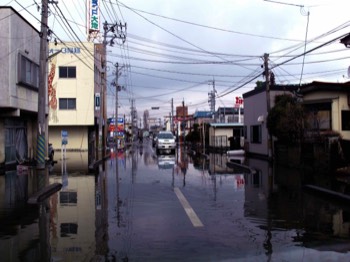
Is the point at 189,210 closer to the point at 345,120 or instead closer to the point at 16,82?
the point at 16,82

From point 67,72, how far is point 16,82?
83.9 ft

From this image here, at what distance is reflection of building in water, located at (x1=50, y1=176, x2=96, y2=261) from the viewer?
761 centimetres

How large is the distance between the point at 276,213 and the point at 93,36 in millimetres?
43012

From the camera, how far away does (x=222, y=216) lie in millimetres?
10875

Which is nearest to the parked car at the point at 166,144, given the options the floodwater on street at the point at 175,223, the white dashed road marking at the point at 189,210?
the floodwater on street at the point at 175,223

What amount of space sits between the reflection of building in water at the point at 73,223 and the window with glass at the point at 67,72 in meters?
33.4

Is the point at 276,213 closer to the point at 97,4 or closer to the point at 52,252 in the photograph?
the point at 52,252

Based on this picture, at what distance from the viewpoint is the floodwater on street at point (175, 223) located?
7441mm

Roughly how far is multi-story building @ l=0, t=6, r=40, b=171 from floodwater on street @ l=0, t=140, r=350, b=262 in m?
7.08

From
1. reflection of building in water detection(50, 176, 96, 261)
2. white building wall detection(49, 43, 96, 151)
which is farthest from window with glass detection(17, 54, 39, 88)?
white building wall detection(49, 43, 96, 151)

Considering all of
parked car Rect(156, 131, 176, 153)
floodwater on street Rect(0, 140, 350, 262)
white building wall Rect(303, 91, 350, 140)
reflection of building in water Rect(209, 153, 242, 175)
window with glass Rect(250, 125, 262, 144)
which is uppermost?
white building wall Rect(303, 91, 350, 140)

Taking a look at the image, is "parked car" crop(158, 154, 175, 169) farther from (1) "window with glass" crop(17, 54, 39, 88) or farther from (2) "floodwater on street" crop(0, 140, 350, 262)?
(2) "floodwater on street" crop(0, 140, 350, 262)

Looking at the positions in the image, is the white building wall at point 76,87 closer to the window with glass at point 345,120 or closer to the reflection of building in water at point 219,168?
the reflection of building in water at point 219,168

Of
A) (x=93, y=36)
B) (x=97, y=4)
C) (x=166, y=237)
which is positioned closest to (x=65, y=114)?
(x=93, y=36)
